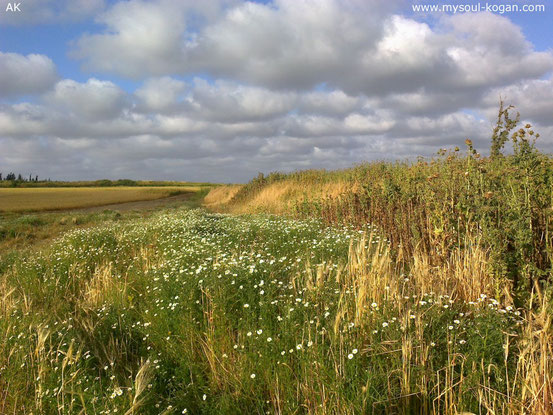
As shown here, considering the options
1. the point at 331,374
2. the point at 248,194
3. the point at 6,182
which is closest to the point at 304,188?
the point at 248,194

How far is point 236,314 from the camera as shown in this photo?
4.08m

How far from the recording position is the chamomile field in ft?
8.76

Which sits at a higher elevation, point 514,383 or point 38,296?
point 514,383

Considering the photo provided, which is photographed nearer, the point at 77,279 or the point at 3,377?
the point at 3,377

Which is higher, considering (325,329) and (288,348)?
(325,329)

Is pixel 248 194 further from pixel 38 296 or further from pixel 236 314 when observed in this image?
pixel 236 314

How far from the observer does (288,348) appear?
3307 millimetres

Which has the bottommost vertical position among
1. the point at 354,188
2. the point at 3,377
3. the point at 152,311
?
the point at 3,377

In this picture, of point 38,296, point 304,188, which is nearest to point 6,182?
point 304,188

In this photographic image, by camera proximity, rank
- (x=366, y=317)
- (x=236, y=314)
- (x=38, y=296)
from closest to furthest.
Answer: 1. (x=366, y=317)
2. (x=236, y=314)
3. (x=38, y=296)

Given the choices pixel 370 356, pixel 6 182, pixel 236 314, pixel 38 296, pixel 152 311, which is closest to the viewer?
pixel 370 356

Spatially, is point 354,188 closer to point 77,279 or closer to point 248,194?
point 77,279

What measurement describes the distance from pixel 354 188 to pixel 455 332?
9.11 m

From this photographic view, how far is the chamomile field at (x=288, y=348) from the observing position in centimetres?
267
